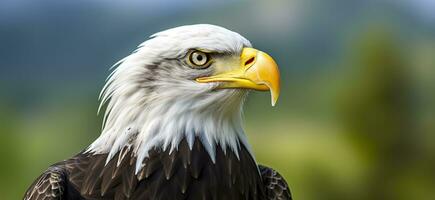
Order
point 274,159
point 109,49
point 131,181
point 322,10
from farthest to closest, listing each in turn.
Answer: point 322,10 < point 109,49 < point 274,159 < point 131,181

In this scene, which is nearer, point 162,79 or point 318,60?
point 162,79

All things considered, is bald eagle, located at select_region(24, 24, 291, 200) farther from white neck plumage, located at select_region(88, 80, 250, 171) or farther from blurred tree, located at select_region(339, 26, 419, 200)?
blurred tree, located at select_region(339, 26, 419, 200)

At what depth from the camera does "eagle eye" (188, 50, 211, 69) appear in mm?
3215

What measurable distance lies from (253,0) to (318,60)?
10144mm

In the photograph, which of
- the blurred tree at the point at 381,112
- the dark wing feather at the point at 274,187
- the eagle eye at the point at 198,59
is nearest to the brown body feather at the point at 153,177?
the dark wing feather at the point at 274,187

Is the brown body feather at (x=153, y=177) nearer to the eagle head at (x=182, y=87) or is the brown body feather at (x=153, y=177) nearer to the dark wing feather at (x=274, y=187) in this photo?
the eagle head at (x=182, y=87)

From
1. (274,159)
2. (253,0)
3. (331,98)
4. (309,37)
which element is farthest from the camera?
(253,0)

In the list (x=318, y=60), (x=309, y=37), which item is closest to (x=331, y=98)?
(x=318, y=60)

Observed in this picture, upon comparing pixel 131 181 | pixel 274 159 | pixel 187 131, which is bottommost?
pixel 274 159

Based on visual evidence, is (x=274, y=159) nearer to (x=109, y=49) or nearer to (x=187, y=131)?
(x=187, y=131)

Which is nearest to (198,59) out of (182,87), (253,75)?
(182,87)

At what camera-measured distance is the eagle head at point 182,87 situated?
3197mm

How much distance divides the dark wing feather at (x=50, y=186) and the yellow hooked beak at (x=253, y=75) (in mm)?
745

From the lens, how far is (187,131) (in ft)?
10.8
